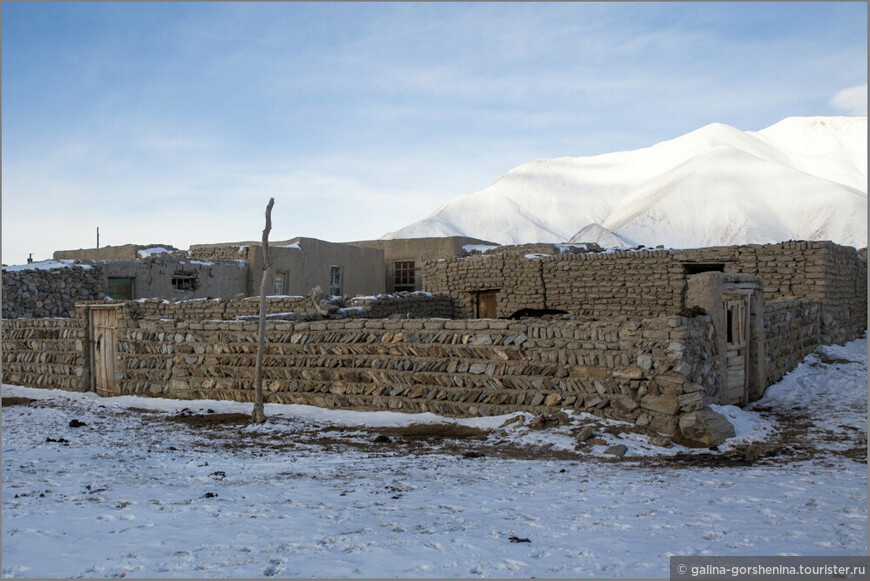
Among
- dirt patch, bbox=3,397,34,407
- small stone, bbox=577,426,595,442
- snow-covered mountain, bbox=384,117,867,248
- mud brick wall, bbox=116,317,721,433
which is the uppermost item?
snow-covered mountain, bbox=384,117,867,248

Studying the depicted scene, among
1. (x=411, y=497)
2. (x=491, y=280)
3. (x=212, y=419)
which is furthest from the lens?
(x=491, y=280)

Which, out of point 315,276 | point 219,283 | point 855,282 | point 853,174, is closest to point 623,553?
point 855,282

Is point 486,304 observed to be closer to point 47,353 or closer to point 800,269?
point 800,269

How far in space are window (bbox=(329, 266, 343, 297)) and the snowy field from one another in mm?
16866

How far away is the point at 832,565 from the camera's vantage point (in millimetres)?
4090

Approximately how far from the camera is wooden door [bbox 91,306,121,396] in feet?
41.3

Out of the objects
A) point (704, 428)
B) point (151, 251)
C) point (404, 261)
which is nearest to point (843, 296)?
point (704, 428)

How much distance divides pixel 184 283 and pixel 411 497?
55.7 ft

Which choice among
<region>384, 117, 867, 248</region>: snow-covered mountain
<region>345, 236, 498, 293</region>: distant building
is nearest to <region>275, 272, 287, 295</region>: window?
<region>345, 236, 498, 293</region>: distant building

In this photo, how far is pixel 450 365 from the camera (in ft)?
30.7

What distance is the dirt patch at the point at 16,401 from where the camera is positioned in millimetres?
12094

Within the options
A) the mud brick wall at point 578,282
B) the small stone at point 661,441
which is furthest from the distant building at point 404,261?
the small stone at point 661,441

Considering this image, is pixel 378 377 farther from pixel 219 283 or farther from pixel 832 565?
pixel 219 283

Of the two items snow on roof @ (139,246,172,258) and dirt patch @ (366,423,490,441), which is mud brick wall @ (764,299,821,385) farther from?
snow on roof @ (139,246,172,258)
